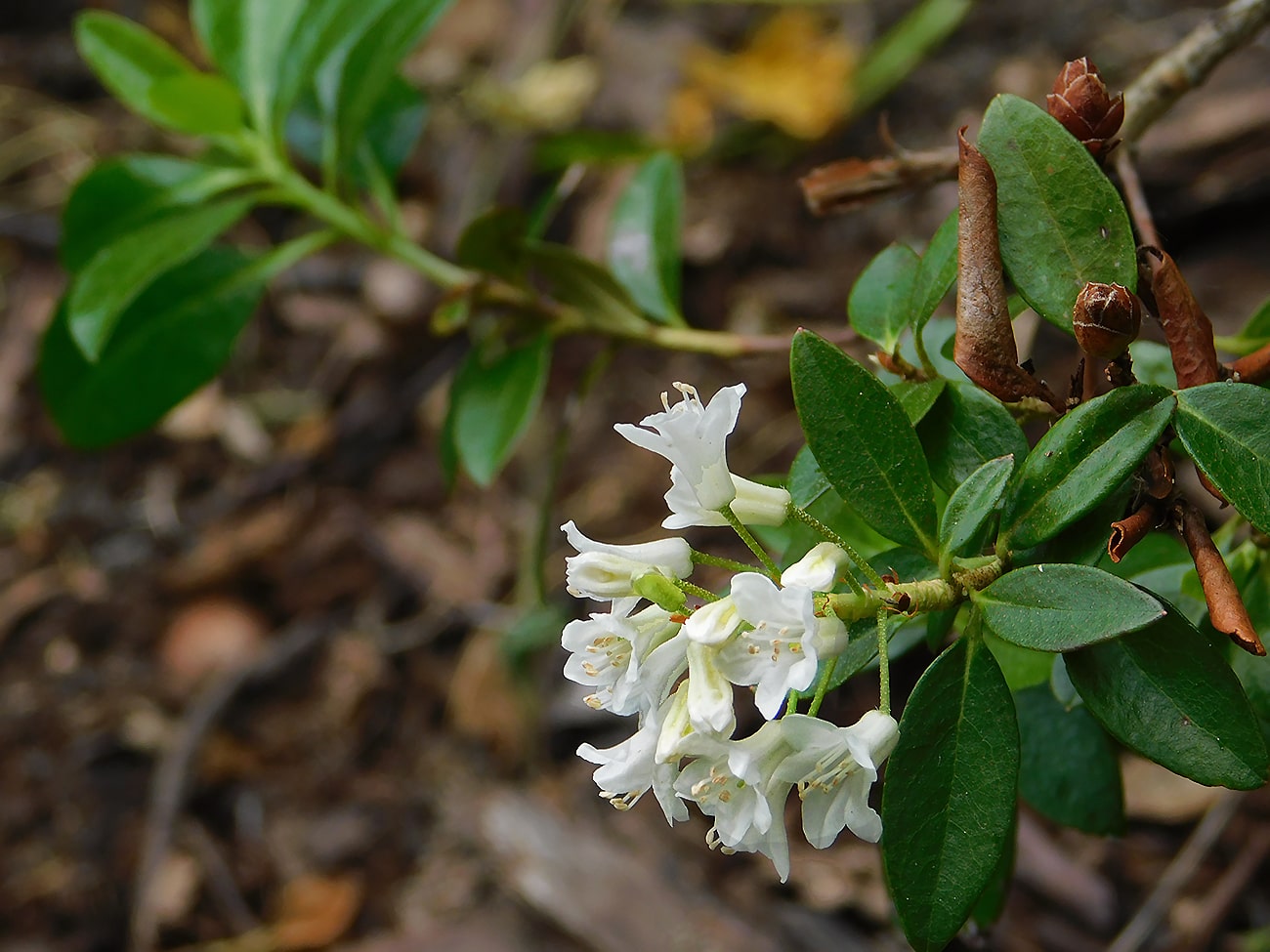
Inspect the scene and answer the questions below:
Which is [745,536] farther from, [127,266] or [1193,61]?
[127,266]

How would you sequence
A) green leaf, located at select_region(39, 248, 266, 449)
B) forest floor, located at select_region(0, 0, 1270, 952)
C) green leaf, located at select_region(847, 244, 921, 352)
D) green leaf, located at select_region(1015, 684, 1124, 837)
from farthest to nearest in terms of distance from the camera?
forest floor, located at select_region(0, 0, 1270, 952), green leaf, located at select_region(39, 248, 266, 449), green leaf, located at select_region(1015, 684, 1124, 837), green leaf, located at select_region(847, 244, 921, 352)

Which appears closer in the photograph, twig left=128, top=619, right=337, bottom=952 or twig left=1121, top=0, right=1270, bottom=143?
twig left=1121, top=0, right=1270, bottom=143

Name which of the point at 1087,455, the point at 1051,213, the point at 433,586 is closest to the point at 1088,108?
the point at 1051,213

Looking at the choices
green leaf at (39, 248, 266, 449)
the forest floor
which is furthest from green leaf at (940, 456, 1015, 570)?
green leaf at (39, 248, 266, 449)

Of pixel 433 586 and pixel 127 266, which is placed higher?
pixel 127 266

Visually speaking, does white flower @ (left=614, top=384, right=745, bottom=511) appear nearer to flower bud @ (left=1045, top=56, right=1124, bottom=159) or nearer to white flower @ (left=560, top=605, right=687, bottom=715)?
white flower @ (left=560, top=605, right=687, bottom=715)
